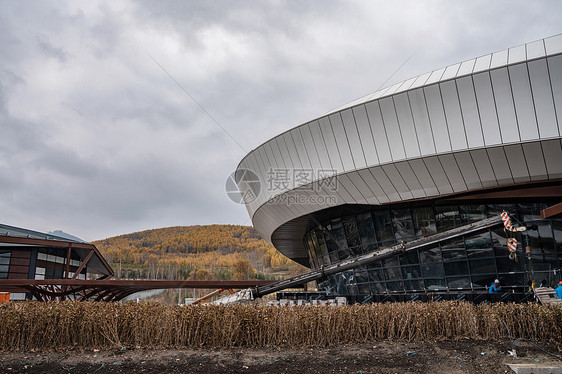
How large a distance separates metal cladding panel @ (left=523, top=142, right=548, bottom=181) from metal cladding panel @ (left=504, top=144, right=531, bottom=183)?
16cm

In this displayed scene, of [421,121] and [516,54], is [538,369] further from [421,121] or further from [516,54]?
[516,54]

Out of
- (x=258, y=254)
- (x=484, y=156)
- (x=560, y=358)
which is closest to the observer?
(x=560, y=358)

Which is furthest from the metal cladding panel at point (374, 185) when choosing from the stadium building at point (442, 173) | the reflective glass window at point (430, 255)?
the reflective glass window at point (430, 255)

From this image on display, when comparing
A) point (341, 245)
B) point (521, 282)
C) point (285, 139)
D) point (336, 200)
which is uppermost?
point (285, 139)

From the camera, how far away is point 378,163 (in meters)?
18.4

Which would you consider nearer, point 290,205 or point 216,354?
point 216,354

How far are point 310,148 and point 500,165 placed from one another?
8.70 metres

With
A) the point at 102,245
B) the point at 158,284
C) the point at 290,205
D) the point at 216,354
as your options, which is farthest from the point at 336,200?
the point at 102,245

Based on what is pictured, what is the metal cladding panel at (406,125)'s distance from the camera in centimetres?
1711

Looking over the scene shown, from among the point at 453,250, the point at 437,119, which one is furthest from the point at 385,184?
the point at 453,250

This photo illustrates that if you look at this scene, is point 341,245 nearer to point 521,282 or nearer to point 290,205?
point 290,205

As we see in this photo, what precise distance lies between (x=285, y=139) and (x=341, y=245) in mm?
7603

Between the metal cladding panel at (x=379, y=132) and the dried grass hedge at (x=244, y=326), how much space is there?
9.22 m

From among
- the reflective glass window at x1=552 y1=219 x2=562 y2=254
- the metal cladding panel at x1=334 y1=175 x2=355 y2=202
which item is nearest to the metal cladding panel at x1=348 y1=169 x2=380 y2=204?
the metal cladding panel at x1=334 y1=175 x2=355 y2=202
